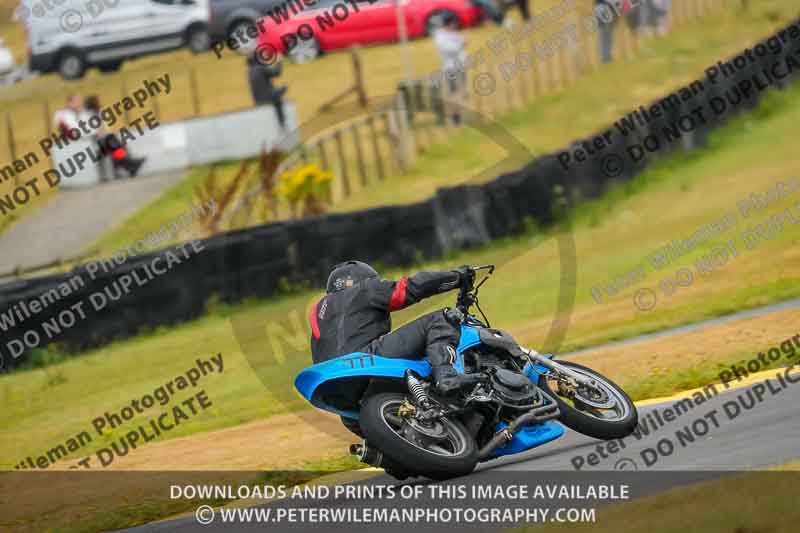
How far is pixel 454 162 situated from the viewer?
79.2 ft

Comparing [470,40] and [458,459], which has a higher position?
[458,459]

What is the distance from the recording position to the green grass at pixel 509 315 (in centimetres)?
1342

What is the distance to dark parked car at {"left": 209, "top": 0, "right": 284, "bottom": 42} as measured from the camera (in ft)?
89.8

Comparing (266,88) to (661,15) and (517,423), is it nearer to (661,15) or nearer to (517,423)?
(661,15)

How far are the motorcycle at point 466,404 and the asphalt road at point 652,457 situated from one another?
6.6 inches

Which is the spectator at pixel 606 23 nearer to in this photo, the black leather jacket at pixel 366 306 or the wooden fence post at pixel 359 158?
the wooden fence post at pixel 359 158

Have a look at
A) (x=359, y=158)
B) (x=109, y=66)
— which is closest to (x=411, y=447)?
(x=359, y=158)

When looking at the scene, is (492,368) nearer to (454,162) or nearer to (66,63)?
(454,162)

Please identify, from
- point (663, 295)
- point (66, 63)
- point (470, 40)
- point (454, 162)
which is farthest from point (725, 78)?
point (66, 63)

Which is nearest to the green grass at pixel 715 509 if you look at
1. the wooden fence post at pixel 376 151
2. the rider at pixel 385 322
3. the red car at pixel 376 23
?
the rider at pixel 385 322

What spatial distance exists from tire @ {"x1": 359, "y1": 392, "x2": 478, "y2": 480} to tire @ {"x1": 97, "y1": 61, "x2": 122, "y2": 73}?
2108 centimetres

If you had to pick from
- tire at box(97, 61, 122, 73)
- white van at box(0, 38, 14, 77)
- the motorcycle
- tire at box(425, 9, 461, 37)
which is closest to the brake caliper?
the motorcycle

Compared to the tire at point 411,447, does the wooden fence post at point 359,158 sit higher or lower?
lower

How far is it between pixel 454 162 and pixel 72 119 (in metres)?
6.97
